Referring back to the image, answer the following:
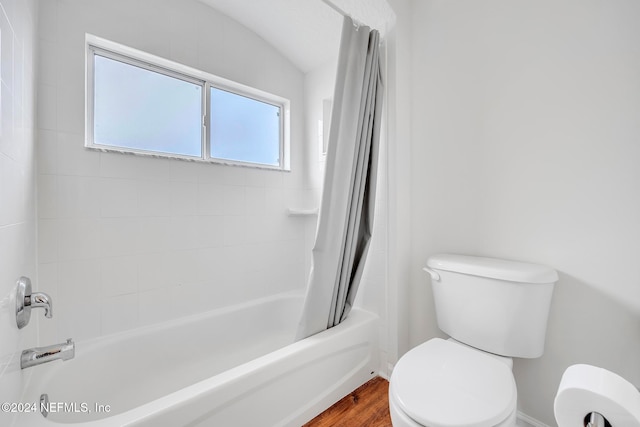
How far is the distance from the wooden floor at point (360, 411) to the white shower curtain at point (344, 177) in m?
0.39

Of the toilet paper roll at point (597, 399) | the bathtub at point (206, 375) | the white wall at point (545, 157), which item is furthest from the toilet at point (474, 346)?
the bathtub at point (206, 375)

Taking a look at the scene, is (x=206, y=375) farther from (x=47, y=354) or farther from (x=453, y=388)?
(x=453, y=388)

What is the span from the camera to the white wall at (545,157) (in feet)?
3.48

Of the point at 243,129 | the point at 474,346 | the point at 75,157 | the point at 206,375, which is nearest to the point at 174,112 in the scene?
the point at 243,129

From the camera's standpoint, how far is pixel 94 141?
58.1 inches

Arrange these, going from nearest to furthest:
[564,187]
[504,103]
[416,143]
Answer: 1. [564,187]
2. [504,103]
3. [416,143]

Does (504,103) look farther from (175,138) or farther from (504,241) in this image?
(175,138)

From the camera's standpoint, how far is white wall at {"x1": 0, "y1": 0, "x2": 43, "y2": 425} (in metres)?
0.73

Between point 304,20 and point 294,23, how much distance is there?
8 cm

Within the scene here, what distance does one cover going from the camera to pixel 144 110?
167 centimetres

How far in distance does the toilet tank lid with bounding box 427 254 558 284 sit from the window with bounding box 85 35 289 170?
1440 mm

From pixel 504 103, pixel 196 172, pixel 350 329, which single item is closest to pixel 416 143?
pixel 504 103

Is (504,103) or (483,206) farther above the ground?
(504,103)

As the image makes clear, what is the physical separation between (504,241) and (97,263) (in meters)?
2.04
